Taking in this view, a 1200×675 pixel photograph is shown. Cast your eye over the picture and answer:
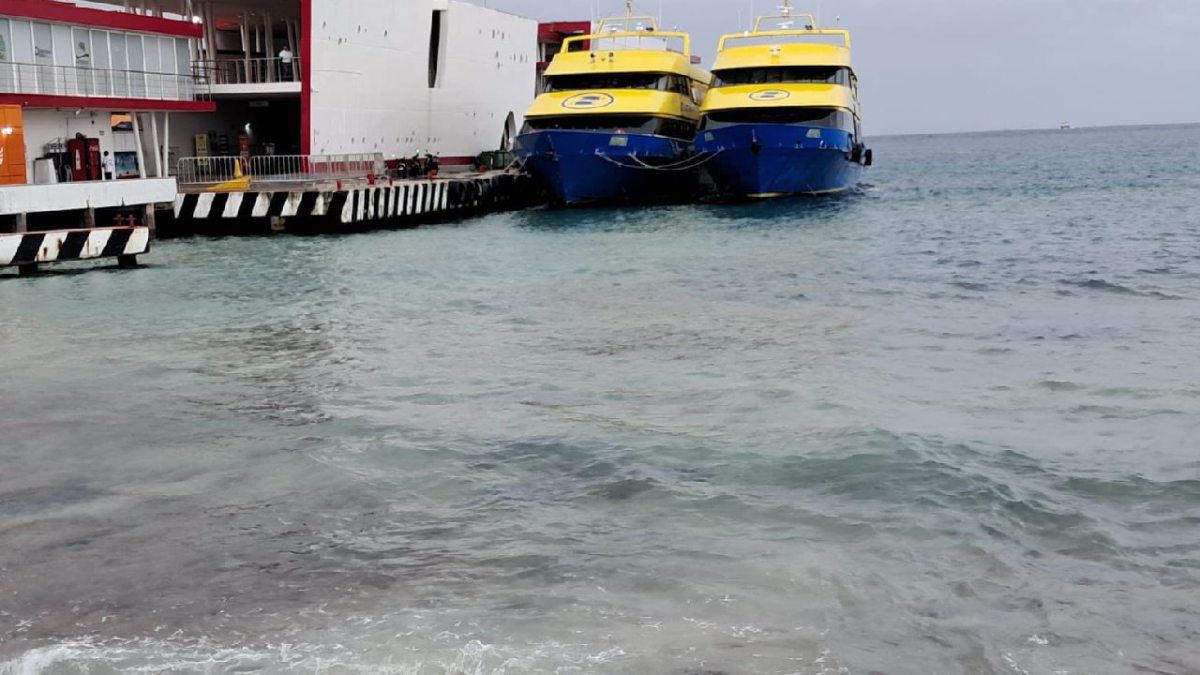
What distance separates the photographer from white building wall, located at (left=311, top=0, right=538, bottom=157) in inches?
1458

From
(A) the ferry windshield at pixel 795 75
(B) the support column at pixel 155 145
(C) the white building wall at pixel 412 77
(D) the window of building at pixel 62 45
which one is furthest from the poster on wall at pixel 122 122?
(A) the ferry windshield at pixel 795 75

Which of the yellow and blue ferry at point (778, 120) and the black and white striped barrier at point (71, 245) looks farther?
the yellow and blue ferry at point (778, 120)

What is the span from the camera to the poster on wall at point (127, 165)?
103ft

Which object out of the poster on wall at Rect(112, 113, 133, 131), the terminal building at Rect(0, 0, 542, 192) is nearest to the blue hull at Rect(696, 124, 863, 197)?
the terminal building at Rect(0, 0, 542, 192)

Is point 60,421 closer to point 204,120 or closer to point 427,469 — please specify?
point 427,469

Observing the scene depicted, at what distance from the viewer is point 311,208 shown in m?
31.0

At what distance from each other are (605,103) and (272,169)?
10.5 m

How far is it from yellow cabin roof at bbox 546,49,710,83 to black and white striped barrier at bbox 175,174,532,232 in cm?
546

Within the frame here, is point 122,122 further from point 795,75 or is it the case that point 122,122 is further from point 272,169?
point 795,75

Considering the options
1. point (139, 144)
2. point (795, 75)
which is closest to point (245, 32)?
point (139, 144)

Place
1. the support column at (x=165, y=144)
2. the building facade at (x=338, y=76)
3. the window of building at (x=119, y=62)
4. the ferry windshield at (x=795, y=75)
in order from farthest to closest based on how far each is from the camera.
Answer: the ferry windshield at (x=795, y=75) → the building facade at (x=338, y=76) → the support column at (x=165, y=144) → the window of building at (x=119, y=62)

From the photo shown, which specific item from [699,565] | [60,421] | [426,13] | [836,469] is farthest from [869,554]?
[426,13]

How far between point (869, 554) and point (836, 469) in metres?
1.82

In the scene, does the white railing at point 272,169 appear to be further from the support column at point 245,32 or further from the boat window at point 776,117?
the boat window at point 776,117
